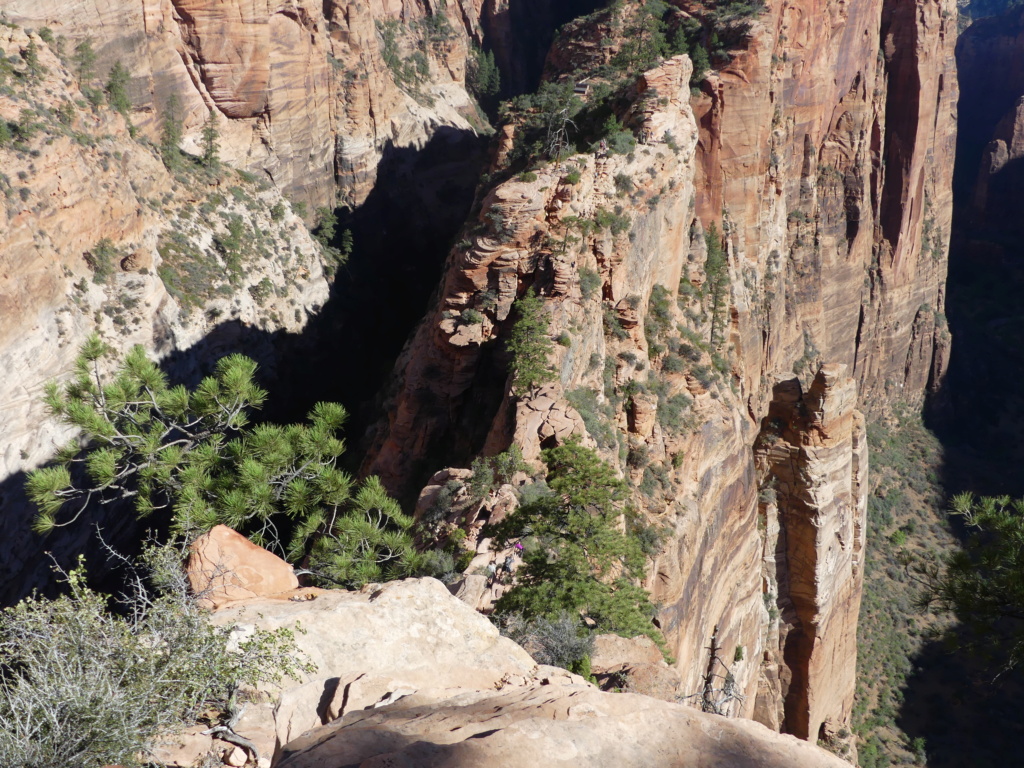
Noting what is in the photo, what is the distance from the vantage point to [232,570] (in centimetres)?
1166

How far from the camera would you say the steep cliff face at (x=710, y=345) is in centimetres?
2334

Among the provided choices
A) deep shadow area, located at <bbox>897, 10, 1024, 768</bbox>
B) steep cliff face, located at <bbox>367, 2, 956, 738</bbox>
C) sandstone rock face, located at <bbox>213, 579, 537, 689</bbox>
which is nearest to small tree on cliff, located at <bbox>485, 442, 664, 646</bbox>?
sandstone rock face, located at <bbox>213, 579, 537, 689</bbox>

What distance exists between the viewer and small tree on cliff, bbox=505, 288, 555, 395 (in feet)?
67.2

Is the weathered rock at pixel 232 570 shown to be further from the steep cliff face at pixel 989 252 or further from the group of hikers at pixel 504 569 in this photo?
the steep cliff face at pixel 989 252

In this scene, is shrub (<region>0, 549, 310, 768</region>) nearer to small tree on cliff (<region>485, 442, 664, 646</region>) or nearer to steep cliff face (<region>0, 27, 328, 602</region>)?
small tree on cliff (<region>485, 442, 664, 646</region>)

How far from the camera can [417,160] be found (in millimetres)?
61531

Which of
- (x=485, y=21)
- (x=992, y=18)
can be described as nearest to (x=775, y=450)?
(x=485, y=21)

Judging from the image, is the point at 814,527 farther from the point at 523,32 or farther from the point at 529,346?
the point at 523,32

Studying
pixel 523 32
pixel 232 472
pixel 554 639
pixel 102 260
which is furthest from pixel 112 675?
pixel 523 32

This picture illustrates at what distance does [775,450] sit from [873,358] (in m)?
40.5

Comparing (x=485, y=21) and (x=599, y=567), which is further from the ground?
(x=485, y=21)

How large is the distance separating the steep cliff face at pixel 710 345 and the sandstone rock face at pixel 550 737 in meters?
11.0

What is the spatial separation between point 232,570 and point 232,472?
5646mm

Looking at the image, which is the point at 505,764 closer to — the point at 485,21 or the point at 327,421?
the point at 327,421
